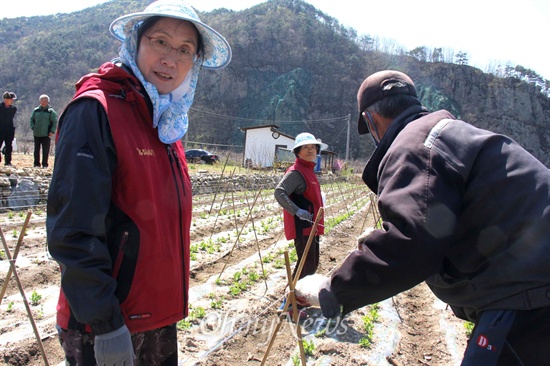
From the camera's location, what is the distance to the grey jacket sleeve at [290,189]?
399cm

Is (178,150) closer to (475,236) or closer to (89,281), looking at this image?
(89,281)

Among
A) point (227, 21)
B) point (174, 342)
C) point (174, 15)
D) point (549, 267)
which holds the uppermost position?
point (227, 21)

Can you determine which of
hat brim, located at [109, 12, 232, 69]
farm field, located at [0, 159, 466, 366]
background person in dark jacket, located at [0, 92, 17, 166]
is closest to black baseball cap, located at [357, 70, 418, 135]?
hat brim, located at [109, 12, 232, 69]

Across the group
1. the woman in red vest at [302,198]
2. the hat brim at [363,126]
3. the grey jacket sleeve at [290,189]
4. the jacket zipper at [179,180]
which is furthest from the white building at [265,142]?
the jacket zipper at [179,180]

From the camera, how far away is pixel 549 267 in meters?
1.29

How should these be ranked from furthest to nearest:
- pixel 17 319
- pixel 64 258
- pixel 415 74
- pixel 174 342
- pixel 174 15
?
pixel 415 74 → pixel 17 319 → pixel 174 342 → pixel 174 15 → pixel 64 258

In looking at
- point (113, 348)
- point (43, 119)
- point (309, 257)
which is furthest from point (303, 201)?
point (43, 119)

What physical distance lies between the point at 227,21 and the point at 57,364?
72.1m

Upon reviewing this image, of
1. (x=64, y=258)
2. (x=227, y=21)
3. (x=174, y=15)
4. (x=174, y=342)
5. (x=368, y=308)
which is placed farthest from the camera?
(x=227, y=21)

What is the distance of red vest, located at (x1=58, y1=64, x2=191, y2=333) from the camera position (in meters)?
1.34

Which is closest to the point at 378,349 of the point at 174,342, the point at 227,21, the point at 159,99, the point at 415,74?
the point at 174,342

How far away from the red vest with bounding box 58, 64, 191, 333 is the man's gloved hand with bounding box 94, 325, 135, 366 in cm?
12

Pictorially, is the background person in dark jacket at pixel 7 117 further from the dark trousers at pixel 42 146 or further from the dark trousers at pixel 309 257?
the dark trousers at pixel 309 257

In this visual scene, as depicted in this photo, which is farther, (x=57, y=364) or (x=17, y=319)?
(x=17, y=319)
